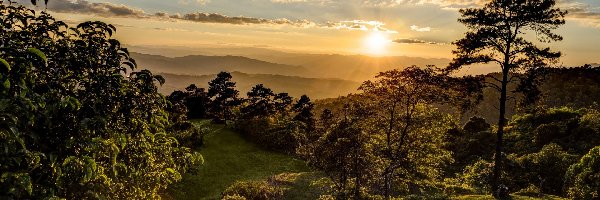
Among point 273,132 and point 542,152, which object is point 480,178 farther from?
point 273,132

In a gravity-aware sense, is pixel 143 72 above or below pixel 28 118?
above

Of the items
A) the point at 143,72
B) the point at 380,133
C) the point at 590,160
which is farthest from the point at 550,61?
the point at 143,72

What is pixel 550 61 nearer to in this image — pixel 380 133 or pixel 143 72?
pixel 380 133

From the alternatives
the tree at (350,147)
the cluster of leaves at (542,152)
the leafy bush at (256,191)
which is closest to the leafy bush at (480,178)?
the cluster of leaves at (542,152)

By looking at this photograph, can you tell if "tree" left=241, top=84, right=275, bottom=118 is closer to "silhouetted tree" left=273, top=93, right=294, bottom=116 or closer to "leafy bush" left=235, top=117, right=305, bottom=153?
"silhouetted tree" left=273, top=93, right=294, bottom=116

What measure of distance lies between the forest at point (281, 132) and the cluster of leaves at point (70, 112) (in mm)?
31

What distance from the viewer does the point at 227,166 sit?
46.5m

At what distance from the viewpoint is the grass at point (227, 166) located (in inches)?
→ 1529

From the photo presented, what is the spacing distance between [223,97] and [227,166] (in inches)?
977

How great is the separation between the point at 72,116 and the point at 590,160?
24436 millimetres

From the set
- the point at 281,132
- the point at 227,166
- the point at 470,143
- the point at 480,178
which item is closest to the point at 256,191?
the point at 227,166

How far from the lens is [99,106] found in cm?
813

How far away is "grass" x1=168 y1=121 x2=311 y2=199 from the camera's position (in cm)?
3884

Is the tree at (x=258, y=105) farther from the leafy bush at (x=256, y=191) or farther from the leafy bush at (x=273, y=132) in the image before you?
the leafy bush at (x=256, y=191)
